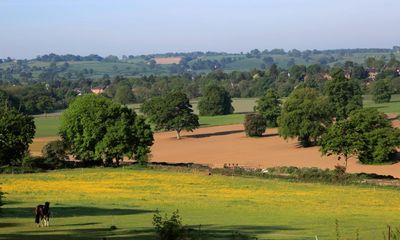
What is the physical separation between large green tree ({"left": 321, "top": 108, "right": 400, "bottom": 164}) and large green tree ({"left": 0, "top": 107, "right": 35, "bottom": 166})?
3429 centimetres

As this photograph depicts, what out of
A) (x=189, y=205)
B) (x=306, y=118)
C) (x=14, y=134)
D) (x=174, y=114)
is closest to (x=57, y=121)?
(x=174, y=114)

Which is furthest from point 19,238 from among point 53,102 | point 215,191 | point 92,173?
point 53,102

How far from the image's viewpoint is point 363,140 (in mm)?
83250

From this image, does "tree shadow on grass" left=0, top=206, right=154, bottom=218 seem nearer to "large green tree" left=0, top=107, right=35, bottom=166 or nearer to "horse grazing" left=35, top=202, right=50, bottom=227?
"horse grazing" left=35, top=202, right=50, bottom=227

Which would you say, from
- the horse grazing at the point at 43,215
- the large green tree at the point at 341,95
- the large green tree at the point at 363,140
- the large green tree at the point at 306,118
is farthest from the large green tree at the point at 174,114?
the horse grazing at the point at 43,215

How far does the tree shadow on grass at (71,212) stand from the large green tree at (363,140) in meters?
46.3

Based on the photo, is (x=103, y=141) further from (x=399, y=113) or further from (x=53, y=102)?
(x=53, y=102)

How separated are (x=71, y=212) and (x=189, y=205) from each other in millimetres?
9279

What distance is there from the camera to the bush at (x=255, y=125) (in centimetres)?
11900

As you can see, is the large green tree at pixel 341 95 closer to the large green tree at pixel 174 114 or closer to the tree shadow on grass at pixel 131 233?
the large green tree at pixel 174 114

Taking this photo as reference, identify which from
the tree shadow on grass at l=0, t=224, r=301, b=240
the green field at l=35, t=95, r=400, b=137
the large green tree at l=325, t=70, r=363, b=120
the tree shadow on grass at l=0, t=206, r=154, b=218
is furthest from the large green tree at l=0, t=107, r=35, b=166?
the large green tree at l=325, t=70, r=363, b=120

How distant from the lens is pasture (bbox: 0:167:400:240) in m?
31.2

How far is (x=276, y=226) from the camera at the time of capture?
34.3m

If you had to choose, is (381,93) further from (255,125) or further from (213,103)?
(255,125)
